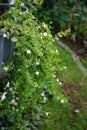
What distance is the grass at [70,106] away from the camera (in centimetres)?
398

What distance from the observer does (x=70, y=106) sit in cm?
431

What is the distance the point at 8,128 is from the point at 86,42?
285cm

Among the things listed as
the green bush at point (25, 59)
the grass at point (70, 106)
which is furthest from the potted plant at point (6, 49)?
the grass at point (70, 106)

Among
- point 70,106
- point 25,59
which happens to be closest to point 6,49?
point 25,59

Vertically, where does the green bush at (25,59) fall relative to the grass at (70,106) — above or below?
above

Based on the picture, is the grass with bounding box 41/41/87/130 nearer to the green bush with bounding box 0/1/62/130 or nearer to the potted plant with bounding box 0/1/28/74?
the green bush with bounding box 0/1/62/130

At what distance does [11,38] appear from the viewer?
2.92 meters

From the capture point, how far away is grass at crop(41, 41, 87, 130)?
13.0 feet

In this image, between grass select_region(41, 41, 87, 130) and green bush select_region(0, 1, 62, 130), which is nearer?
green bush select_region(0, 1, 62, 130)

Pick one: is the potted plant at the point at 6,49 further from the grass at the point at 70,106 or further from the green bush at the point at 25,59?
the grass at the point at 70,106

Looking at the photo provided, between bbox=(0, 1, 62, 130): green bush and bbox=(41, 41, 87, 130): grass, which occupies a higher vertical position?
bbox=(0, 1, 62, 130): green bush

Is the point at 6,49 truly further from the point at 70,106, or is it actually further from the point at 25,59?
the point at 70,106

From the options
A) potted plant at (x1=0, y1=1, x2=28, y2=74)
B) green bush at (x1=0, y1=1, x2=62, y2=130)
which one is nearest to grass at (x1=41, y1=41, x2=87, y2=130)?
green bush at (x1=0, y1=1, x2=62, y2=130)

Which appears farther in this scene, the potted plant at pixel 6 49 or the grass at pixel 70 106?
the grass at pixel 70 106
